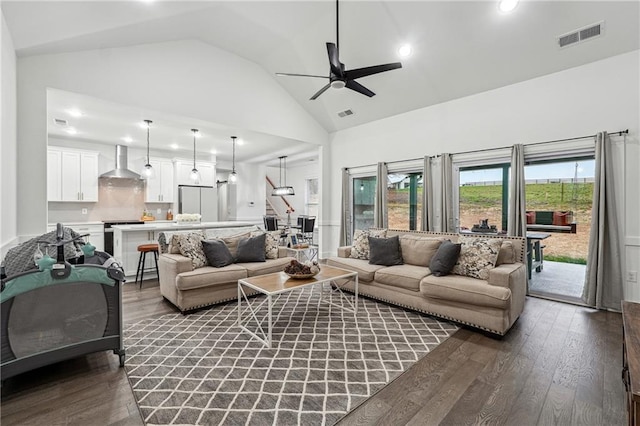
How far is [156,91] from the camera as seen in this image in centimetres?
445

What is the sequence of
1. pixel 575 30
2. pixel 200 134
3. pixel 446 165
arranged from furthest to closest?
pixel 200 134
pixel 446 165
pixel 575 30

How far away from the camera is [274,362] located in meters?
2.45

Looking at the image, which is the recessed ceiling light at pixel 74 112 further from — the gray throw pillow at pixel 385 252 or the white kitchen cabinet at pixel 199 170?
the gray throw pillow at pixel 385 252

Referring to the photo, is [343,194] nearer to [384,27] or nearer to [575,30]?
[384,27]

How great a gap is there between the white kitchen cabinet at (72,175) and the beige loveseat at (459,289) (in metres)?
6.34

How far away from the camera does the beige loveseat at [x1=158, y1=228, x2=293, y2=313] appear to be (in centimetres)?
347

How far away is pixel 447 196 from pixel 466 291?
7.74ft

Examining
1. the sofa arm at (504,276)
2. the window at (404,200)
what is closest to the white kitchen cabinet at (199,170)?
the window at (404,200)

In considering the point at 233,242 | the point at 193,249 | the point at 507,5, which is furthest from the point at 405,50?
the point at 193,249

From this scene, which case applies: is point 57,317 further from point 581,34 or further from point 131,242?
point 581,34

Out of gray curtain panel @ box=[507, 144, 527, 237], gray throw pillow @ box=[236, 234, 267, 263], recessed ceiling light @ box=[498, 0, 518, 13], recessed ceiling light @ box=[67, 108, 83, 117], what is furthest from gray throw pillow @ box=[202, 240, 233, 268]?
recessed ceiling light @ box=[498, 0, 518, 13]

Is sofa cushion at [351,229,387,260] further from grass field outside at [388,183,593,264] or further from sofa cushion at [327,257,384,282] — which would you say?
grass field outside at [388,183,593,264]

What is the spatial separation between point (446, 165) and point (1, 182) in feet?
18.7

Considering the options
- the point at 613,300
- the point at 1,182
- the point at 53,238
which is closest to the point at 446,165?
the point at 613,300
